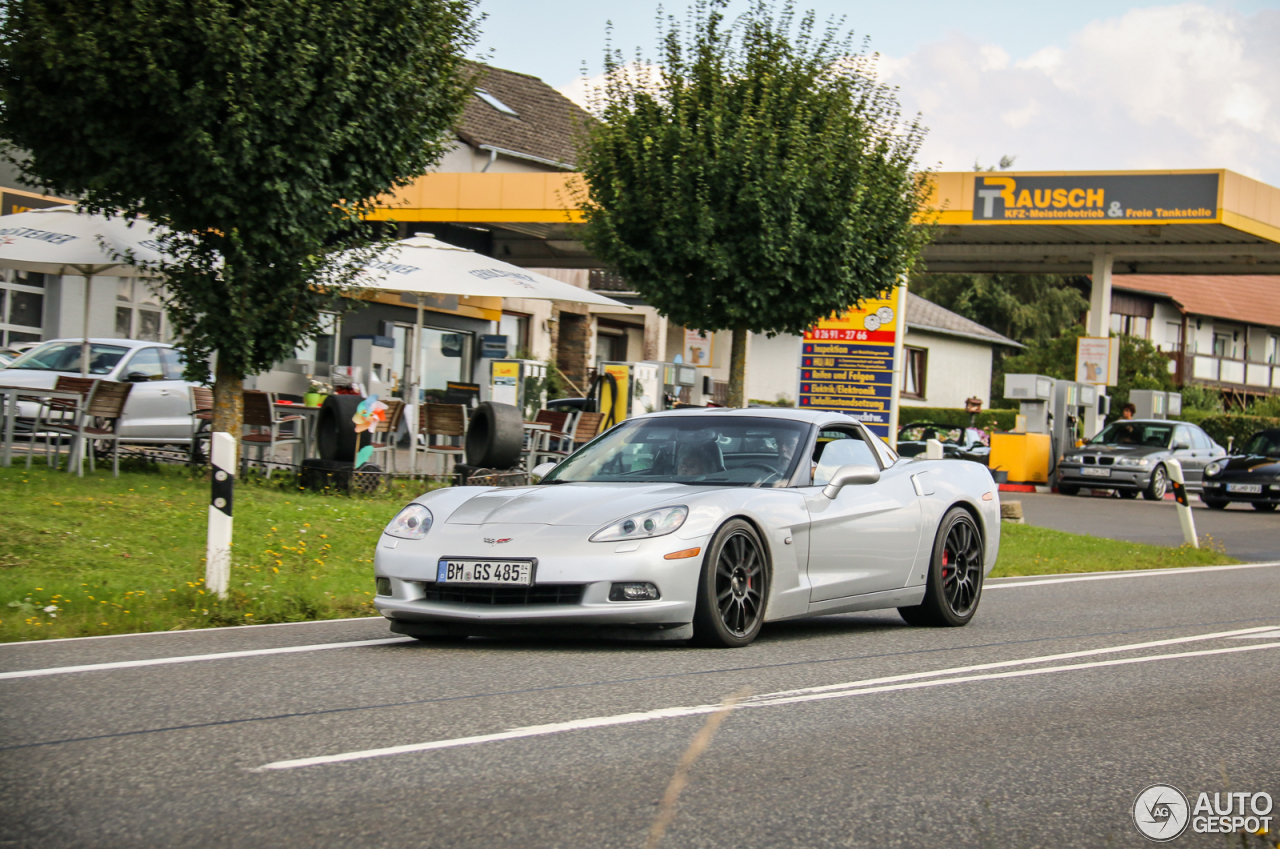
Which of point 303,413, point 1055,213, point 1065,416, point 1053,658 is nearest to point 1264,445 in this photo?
point 1065,416

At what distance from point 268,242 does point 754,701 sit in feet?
28.2

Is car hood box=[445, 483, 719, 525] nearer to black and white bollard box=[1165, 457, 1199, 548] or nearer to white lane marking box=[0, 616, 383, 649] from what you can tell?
white lane marking box=[0, 616, 383, 649]

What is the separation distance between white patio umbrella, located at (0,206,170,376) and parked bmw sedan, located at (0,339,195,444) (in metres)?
2.90

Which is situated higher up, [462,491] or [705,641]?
[462,491]

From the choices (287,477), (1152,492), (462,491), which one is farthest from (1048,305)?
(462,491)

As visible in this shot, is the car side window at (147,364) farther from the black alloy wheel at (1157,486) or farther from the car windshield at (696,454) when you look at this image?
the black alloy wheel at (1157,486)

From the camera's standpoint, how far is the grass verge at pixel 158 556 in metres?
8.20

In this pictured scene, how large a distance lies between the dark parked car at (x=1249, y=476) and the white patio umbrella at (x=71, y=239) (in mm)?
19884

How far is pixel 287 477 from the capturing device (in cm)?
1556

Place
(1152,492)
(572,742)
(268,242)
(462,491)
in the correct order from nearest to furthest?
(572,742)
(462,491)
(268,242)
(1152,492)

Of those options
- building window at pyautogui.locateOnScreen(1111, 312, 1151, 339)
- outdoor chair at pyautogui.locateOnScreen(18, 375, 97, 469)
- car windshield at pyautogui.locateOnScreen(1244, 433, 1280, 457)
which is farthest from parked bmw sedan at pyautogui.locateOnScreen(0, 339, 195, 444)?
building window at pyautogui.locateOnScreen(1111, 312, 1151, 339)

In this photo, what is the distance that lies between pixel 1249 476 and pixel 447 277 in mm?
16690

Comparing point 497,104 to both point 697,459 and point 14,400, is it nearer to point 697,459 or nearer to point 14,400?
point 14,400

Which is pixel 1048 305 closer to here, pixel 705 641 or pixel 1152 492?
pixel 1152 492
